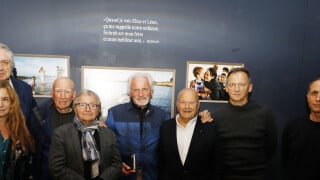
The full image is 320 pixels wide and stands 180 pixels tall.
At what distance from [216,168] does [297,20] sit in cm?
198

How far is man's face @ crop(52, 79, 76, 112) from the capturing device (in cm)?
254

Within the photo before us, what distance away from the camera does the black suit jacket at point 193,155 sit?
244cm

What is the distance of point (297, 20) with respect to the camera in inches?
129

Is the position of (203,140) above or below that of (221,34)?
below

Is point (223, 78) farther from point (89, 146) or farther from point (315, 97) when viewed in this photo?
point (89, 146)

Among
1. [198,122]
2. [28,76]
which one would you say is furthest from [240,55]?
[28,76]

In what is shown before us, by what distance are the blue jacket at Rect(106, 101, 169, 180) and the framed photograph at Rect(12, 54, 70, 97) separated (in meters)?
0.88

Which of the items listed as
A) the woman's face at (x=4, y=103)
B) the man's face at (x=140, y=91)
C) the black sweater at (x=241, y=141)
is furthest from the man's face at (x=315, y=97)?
the woman's face at (x=4, y=103)

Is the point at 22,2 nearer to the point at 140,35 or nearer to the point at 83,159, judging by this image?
the point at 140,35

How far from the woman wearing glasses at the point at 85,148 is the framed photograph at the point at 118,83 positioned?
2.58 feet

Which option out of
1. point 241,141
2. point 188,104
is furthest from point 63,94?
point 241,141

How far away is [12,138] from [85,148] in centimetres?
60

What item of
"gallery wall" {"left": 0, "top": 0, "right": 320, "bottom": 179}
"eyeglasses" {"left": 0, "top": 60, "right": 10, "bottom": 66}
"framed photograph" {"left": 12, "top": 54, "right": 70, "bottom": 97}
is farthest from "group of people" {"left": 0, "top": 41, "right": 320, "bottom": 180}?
"gallery wall" {"left": 0, "top": 0, "right": 320, "bottom": 179}

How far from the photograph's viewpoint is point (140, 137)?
8.71 ft
